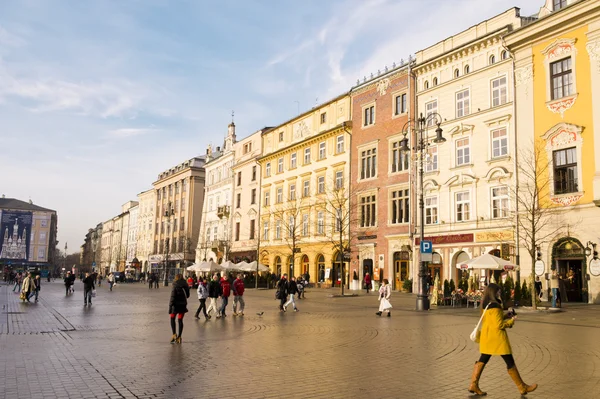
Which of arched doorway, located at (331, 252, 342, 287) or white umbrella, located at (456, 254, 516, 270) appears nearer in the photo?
white umbrella, located at (456, 254, 516, 270)

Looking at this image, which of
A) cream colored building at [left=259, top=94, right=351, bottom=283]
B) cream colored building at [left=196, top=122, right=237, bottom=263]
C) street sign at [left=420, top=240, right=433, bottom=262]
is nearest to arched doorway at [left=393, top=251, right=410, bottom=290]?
cream colored building at [left=259, top=94, right=351, bottom=283]

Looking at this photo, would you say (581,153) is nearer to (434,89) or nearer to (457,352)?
(434,89)

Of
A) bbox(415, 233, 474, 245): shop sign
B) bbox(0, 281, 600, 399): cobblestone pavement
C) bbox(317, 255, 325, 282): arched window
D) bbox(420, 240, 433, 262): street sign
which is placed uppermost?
bbox(415, 233, 474, 245): shop sign

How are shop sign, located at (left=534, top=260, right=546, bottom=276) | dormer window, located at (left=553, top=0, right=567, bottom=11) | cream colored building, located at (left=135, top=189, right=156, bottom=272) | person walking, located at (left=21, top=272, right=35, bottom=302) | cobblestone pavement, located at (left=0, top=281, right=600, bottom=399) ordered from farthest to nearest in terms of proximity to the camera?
cream colored building, located at (left=135, top=189, right=156, bottom=272), dormer window, located at (left=553, top=0, right=567, bottom=11), shop sign, located at (left=534, top=260, right=546, bottom=276), person walking, located at (left=21, top=272, right=35, bottom=302), cobblestone pavement, located at (left=0, top=281, right=600, bottom=399)

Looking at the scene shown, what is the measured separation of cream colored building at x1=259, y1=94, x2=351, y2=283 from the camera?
154ft

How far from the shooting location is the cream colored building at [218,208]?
217 feet

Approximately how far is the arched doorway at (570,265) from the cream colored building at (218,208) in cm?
4016

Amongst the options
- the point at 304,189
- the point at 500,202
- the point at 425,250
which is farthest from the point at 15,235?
the point at 425,250

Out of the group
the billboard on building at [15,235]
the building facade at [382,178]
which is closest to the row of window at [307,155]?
the building facade at [382,178]

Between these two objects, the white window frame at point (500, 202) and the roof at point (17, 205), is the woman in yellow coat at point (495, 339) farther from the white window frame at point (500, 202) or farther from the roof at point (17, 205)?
the roof at point (17, 205)

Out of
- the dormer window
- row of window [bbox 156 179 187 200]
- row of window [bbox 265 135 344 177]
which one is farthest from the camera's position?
row of window [bbox 156 179 187 200]

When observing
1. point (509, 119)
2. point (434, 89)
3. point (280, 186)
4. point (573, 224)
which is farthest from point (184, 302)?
point (280, 186)

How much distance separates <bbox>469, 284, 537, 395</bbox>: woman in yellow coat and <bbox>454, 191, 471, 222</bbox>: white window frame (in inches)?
1105

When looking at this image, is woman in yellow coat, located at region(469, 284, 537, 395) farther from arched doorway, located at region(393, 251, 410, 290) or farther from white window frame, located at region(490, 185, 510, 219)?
arched doorway, located at region(393, 251, 410, 290)
